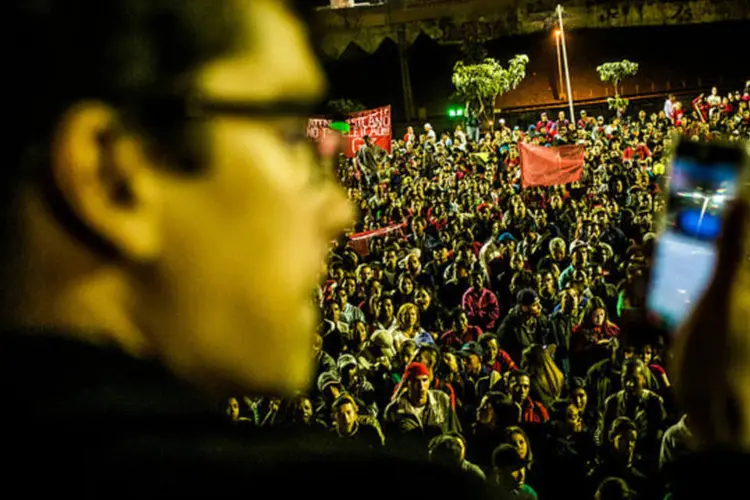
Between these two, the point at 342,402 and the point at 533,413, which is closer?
the point at 342,402

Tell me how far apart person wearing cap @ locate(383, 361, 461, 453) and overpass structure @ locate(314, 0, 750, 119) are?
25.3 meters

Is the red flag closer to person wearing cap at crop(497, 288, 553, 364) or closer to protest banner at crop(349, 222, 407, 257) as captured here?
protest banner at crop(349, 222, 407, 257)

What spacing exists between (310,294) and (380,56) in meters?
34.5

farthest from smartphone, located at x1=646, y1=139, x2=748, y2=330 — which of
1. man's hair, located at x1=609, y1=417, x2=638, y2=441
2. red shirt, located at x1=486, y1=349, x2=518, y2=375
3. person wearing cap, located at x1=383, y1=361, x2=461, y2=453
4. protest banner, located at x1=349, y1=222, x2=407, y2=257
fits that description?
protest banner, located at x1=349, y1=222, x2=407, y2=257

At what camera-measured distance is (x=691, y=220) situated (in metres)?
1.45

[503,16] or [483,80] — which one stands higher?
[503,16]

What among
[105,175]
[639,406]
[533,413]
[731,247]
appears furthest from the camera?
[533,413]

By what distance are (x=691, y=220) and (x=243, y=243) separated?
976 mm

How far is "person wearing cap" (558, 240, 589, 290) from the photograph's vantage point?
9.15 meters

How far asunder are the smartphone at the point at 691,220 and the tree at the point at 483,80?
951 inches

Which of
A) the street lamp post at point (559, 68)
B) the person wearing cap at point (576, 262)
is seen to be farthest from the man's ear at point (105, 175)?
the street lamp post at point (559, 68)

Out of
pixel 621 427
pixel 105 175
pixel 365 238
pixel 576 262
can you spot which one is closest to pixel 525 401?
pixel 621 427

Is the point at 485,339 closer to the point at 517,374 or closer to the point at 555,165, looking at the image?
the point at 517,374

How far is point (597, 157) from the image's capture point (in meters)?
15.3
